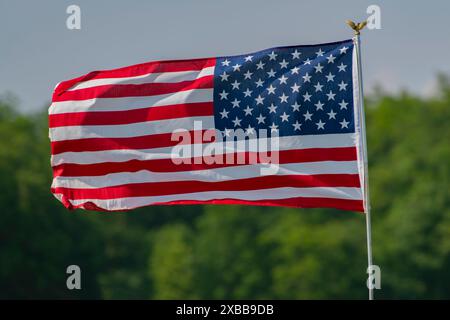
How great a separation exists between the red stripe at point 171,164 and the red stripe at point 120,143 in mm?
211

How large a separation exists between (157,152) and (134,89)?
96 cm

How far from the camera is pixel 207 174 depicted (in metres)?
15.1

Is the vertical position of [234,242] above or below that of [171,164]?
below

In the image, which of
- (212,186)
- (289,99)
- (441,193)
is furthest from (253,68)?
(441,193)

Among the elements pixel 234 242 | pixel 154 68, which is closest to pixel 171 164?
pixel 154 68

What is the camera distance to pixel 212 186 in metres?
15.1

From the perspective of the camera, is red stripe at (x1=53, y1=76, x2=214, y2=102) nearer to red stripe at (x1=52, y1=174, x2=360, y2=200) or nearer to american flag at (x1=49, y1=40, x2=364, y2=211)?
american flag at (x1=49, y1=40, x2=364, y2=211)

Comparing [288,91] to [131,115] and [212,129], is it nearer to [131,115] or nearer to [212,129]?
[212,129]

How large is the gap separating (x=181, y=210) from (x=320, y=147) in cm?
6475

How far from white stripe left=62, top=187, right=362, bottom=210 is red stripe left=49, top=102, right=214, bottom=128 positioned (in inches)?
43.0

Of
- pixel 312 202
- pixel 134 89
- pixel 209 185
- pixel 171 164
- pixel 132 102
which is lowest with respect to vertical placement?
pixel 312 202

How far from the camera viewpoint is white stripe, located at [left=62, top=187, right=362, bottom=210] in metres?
14.6

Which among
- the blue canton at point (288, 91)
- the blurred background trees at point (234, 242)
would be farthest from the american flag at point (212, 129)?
the blurred background trees at point (234, 242)
